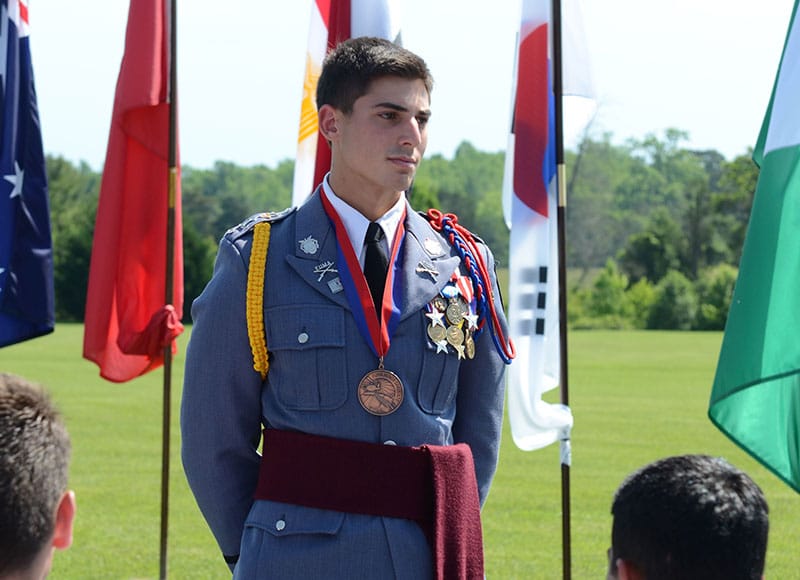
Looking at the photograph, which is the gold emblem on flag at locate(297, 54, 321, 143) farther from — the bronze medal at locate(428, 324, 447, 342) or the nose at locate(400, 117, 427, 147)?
the bronze medal at locate(428, 324, 447, 342)

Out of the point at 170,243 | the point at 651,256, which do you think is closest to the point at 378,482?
the point at 170,243

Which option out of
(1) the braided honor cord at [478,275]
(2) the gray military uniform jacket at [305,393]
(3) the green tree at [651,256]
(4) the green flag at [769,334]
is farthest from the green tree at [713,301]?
(2) the gray military uniform jacket at [305,393]

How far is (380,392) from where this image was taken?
2938 mm

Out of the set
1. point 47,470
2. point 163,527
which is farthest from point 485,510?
point 47,470

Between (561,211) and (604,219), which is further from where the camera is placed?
(604,219)

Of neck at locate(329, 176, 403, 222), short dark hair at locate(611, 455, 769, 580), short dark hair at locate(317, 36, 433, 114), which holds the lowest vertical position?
short dark hair at locate(611, 455, 769, 580)

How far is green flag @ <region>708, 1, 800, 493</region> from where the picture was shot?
3.22 m

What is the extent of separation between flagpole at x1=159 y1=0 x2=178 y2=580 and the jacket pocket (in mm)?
2993

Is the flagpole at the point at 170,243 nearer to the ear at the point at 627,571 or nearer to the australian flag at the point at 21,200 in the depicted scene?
the australian flag at the point at 21,200

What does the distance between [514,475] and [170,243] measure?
6.01 meters

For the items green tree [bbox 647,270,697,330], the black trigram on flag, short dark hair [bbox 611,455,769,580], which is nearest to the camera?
short dark hair [bbox 611,455,769,580]

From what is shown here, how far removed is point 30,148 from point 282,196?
297 feet

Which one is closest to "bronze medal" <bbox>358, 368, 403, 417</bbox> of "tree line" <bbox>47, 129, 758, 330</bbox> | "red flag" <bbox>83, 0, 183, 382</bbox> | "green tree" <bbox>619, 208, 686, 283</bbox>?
"red flag" <bbox>83, 0, 183, 382</bbox>

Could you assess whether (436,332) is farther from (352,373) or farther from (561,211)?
(561,211)
